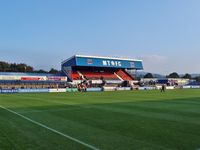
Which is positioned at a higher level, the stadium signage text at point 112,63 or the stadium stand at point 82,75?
the stadium signage text at point 112,63

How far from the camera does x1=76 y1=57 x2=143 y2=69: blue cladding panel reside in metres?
93.2

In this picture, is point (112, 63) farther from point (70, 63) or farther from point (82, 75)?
point (70, 63)

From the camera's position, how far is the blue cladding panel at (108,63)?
306ft

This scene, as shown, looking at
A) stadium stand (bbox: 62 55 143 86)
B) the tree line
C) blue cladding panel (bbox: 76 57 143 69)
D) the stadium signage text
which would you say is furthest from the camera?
the tree line

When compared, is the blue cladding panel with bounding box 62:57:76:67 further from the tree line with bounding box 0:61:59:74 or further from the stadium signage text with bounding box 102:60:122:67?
the tree line with bounding box 0:61:59:74

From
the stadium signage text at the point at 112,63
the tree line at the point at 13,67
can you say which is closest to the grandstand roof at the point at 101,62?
the stadium signage text at the point at 112,63

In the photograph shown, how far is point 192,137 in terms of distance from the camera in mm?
9758

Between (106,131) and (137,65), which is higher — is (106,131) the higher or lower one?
the lower one

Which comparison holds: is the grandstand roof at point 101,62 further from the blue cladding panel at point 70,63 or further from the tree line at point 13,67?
the tree line at point 13,67

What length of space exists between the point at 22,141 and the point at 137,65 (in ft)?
333

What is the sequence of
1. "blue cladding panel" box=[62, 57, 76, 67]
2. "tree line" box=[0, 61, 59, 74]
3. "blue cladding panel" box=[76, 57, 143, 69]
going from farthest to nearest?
"tree line" box=[0, 61, 59, 74], "blue cladding panel" box=[76, 57, 143, 69], "blue cladding panel" box=[62, 57, 76, 67]

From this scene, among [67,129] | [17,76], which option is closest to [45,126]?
[67,129]

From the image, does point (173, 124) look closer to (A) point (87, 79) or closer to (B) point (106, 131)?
(B) point (106, 131)

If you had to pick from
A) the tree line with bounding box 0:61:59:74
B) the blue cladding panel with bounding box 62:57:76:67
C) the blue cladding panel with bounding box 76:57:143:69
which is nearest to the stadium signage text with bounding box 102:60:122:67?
the blue cladding panel with bounding box 76:57:143:69
